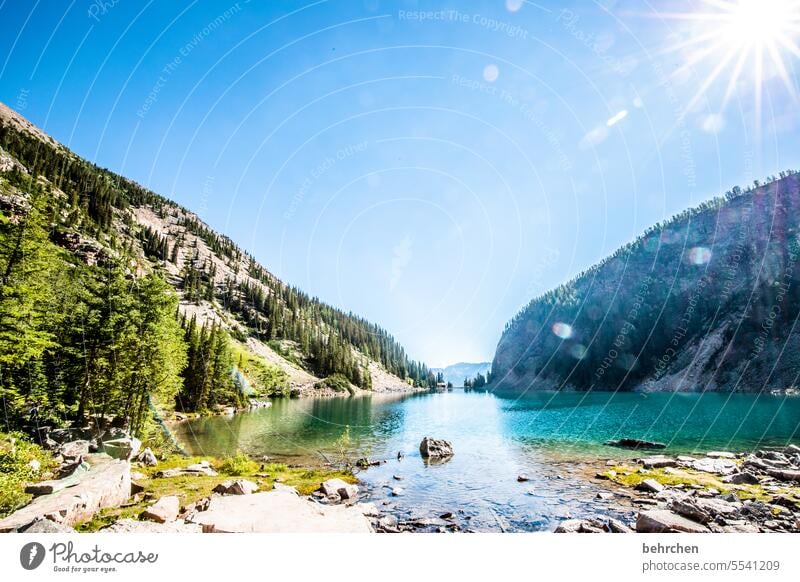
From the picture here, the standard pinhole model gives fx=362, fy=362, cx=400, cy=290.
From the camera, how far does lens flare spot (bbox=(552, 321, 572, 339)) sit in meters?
175

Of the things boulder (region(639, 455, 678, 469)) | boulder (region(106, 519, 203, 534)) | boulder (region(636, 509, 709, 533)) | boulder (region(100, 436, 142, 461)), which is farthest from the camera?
boulder (region(639, 455, 678, 469))

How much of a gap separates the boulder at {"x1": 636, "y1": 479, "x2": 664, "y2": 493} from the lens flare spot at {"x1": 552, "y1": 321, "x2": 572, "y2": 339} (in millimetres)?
170687

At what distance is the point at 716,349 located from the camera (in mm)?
117938

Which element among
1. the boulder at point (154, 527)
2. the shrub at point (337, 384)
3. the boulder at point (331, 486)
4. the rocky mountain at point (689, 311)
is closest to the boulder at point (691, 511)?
the boulder at point (331, 486)

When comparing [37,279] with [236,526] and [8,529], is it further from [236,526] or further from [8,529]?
[236,526]

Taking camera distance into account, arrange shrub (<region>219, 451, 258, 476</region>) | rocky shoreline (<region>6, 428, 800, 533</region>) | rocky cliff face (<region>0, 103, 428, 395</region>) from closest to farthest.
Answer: rocky shoreline (<region>6, 428, 800, 533</region>) < shrub (<region>219, 451, 258, 476</region>) < rocky cliff face (<region>0, 103, 428, 395</region>)

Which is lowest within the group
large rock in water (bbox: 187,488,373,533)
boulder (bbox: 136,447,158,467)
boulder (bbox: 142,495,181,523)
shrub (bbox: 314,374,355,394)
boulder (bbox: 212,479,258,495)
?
shrub (bbox: 314,374,355,394)

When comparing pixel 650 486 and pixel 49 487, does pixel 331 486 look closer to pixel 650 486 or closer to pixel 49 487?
A: pixel 49 487

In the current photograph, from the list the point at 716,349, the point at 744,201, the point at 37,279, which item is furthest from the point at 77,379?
the point at 744,201

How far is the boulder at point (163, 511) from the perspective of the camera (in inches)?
426

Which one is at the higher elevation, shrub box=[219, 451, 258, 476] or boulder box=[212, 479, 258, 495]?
boulder box=[212, 479, 258, 495]

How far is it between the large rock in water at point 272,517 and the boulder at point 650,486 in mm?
14610

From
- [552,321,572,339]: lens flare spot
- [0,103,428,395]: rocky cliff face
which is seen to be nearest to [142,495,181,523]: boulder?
[0,103,428,395]: rocky cliff face

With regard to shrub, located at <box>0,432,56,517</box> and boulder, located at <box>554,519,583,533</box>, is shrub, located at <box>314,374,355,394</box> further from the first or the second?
boulder, located at <box>554,519,583,533</box>
